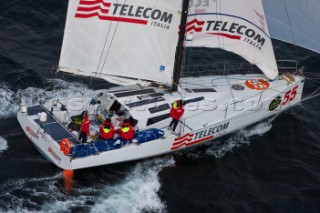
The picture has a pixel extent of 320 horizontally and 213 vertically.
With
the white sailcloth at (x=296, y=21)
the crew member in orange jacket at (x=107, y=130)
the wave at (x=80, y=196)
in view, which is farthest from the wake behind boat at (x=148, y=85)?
the white sailcloth at (x=296, y=21)

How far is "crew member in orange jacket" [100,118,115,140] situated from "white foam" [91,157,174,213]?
1.76m

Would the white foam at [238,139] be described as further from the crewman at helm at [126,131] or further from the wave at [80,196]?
the crewman at helm at [126,131]

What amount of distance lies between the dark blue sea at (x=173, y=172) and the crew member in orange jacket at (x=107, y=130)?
144cm

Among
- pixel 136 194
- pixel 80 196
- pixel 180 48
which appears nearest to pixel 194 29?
pixel 180 48

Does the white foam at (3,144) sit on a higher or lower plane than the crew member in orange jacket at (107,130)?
lower

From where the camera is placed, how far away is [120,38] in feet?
70.0

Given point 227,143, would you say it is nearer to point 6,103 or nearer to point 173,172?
point 173,172

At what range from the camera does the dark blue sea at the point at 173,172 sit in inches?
770

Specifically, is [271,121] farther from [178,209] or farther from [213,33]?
[178,209]

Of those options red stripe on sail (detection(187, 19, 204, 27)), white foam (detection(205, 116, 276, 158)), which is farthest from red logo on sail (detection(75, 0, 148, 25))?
white foam (detection(205, 116, 276, 158))

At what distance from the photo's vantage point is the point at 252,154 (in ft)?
76.3

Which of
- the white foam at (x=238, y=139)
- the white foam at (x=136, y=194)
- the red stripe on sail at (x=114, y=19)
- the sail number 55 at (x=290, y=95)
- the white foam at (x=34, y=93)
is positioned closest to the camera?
the white foam at (x=136, y=194)

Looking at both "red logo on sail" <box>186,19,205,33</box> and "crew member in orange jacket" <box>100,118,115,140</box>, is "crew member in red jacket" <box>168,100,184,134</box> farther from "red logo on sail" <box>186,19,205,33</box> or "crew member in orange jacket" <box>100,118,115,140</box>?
"red logo on sail" <box>186,19,205,33</box>

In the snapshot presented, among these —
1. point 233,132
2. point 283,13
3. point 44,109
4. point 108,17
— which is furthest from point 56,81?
point 283,13
